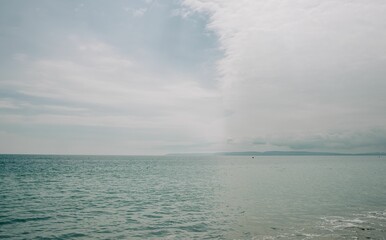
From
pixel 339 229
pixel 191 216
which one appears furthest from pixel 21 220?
pixel 339 229

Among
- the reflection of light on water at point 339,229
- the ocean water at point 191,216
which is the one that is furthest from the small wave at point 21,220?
the reflection of light on water at point 339,229

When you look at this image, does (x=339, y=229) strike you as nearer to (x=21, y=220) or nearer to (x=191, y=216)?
(x=191, y=216)

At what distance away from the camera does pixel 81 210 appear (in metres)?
36.8

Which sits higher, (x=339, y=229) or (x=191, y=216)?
(x=339, y=229)

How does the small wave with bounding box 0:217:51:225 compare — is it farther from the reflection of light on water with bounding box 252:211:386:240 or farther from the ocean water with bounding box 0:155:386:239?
the reflection of light on water with bounding box 252:211:386:240

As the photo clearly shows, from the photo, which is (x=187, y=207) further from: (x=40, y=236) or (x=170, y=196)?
(x=40, y=236)

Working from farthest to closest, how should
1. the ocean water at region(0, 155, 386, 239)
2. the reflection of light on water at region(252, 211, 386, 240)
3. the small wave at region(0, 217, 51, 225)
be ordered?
the small wave at region(0, 217, 51, 225), the ocean water at region(0, 155, 386, 239), the reflection of light on water at region(252, 211, 386, 240)

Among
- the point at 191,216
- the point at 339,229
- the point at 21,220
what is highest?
the point at 21,220

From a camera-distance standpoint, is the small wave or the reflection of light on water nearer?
the reflection of light on water

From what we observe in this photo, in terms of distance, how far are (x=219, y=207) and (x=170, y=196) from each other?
13013 millimetres

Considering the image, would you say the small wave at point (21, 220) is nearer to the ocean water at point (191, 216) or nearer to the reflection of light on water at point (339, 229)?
the ocean water at point (191, 216)

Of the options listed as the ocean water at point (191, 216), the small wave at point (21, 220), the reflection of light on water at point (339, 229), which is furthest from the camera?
the small wave at point (21, 220)

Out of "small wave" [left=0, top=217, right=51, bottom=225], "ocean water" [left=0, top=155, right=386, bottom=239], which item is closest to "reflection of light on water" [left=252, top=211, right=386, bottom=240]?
"ocean water" [left=0, top=155, right=386, bottom=239]

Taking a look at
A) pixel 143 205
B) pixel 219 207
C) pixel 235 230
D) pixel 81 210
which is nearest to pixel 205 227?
pixel 235 230
